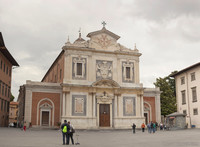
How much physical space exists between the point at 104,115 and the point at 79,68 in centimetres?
807

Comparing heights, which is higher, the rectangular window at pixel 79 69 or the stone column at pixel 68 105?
the rectangular window at pixel 79 69

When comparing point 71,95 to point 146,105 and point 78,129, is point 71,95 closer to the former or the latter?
point 78,129

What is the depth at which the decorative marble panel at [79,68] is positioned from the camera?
130 ft

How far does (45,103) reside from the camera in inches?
1560

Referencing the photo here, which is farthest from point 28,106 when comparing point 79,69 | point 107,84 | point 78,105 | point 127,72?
point 127,72

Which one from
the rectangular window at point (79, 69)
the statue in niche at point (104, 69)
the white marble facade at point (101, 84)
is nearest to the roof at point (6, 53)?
the white marble facade at point (101, 84)

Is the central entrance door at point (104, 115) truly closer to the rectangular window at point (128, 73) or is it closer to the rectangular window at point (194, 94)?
the rectangular window at point (128, 73)

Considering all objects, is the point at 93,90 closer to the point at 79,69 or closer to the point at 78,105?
the point at 78,105

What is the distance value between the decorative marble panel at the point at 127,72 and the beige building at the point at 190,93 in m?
9.60

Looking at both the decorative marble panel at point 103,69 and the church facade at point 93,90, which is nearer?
the church facade at point 93,90

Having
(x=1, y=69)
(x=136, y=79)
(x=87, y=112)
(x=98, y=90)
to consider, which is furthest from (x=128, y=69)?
(x=1, y=69)

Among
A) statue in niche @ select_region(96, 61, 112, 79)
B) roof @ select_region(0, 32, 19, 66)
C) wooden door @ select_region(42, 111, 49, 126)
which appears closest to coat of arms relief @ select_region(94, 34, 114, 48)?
statue in niche @ select_region(96, 61, 112, 79)

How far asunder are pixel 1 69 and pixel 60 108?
437 inches

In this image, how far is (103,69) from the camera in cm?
4097
